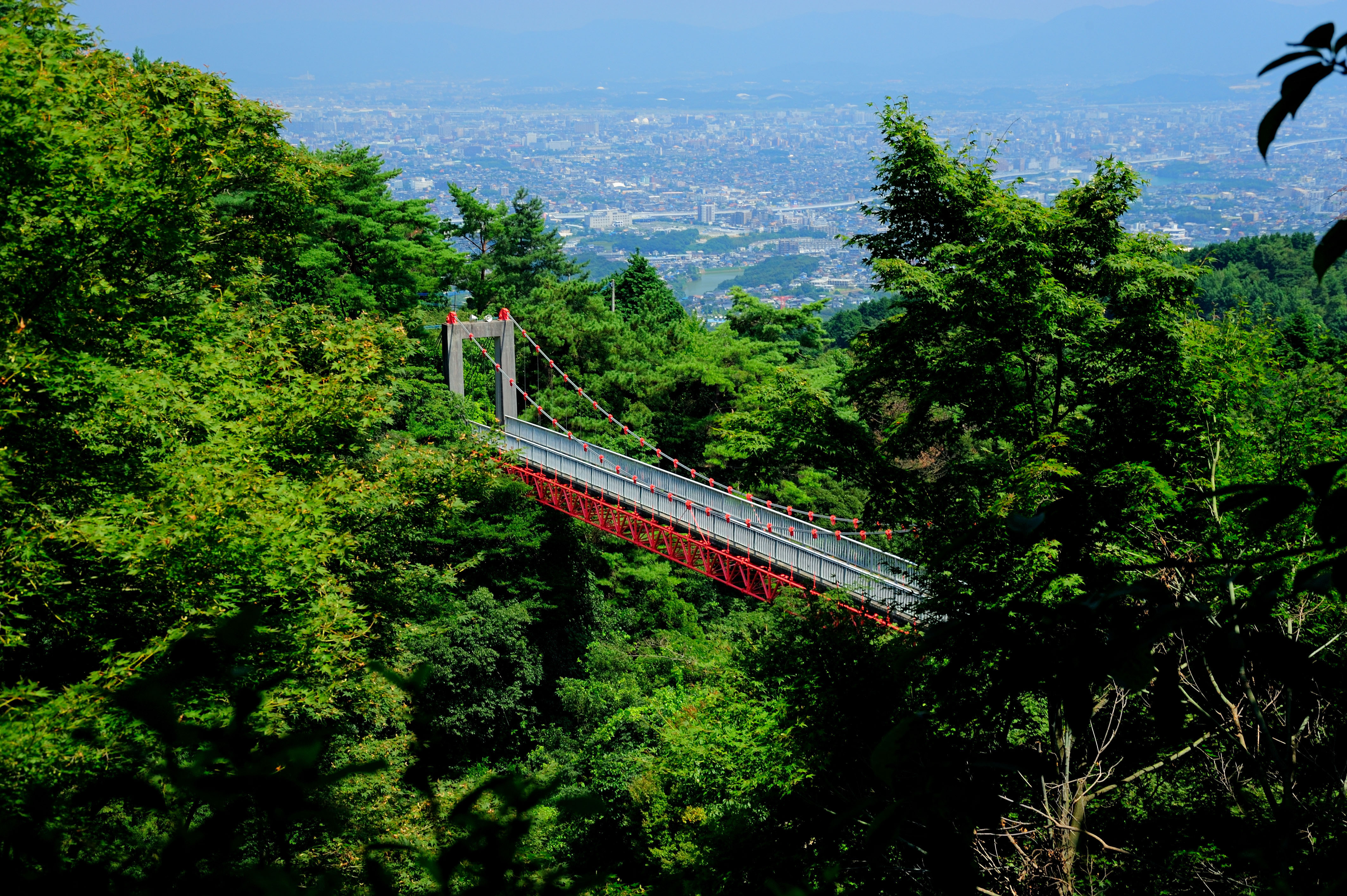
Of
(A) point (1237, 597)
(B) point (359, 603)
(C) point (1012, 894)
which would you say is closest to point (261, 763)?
(C) point (1012, 894)

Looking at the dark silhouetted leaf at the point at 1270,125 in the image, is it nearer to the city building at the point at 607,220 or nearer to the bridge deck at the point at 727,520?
the bridge deck at the point at 727,520

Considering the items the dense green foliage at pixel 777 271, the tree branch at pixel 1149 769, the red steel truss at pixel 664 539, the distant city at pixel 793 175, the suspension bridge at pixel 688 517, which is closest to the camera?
the tree branch at pixel 1149 769

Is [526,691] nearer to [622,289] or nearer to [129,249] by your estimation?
[129,249]

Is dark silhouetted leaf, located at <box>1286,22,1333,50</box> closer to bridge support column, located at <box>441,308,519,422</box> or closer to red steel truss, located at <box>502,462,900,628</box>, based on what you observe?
red steel truss, located at <box>502,462,900,628</box>

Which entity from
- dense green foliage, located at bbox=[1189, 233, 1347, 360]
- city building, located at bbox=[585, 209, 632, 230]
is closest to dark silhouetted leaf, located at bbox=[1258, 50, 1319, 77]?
dense green foliage, located at bbox=[1189, 233, 1347, 360]

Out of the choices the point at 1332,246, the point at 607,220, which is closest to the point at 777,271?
the point at 607,220

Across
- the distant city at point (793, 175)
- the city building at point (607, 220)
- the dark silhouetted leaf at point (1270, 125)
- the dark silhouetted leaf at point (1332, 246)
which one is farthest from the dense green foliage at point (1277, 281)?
the city building at point (607, 220)
